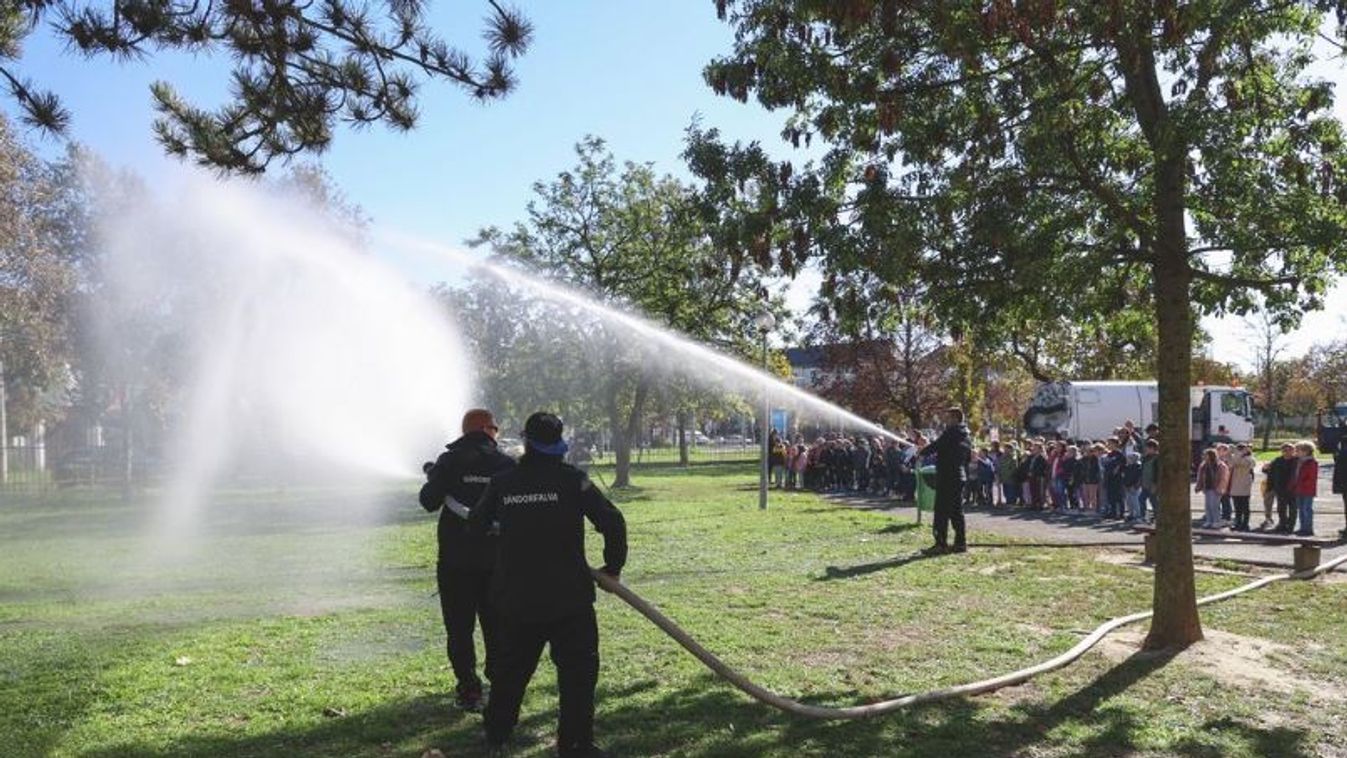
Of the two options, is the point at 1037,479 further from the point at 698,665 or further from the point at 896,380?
the point at 896,380

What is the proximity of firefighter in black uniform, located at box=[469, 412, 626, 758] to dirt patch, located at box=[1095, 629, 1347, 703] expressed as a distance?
4437 millimetres

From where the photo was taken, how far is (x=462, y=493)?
21.0 ft

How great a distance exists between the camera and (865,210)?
8078 mm

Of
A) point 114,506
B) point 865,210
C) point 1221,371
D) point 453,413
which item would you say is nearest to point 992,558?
point 865,210

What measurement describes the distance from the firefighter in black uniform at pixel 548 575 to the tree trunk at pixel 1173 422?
4.58m

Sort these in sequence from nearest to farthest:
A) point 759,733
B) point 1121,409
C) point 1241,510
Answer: point 759,733 < point 1241,510 < point 1121,409

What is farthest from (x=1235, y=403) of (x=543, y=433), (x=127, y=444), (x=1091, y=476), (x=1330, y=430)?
(x=543, y=433)

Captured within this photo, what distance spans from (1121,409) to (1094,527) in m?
21.8

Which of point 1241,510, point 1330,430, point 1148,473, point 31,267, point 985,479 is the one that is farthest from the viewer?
point 1330,430

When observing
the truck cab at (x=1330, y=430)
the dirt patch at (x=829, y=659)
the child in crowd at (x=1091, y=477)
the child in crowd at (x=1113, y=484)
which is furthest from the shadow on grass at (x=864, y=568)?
the child in crowd at (x=1091, y=477)

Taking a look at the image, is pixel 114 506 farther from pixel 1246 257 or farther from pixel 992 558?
pixel 1246 257

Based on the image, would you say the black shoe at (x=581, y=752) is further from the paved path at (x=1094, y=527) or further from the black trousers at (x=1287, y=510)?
the black trousers at (x=1287, y=510)

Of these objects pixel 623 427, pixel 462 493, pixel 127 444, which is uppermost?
pixel 623 427

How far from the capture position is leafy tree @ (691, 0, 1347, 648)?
743cm
